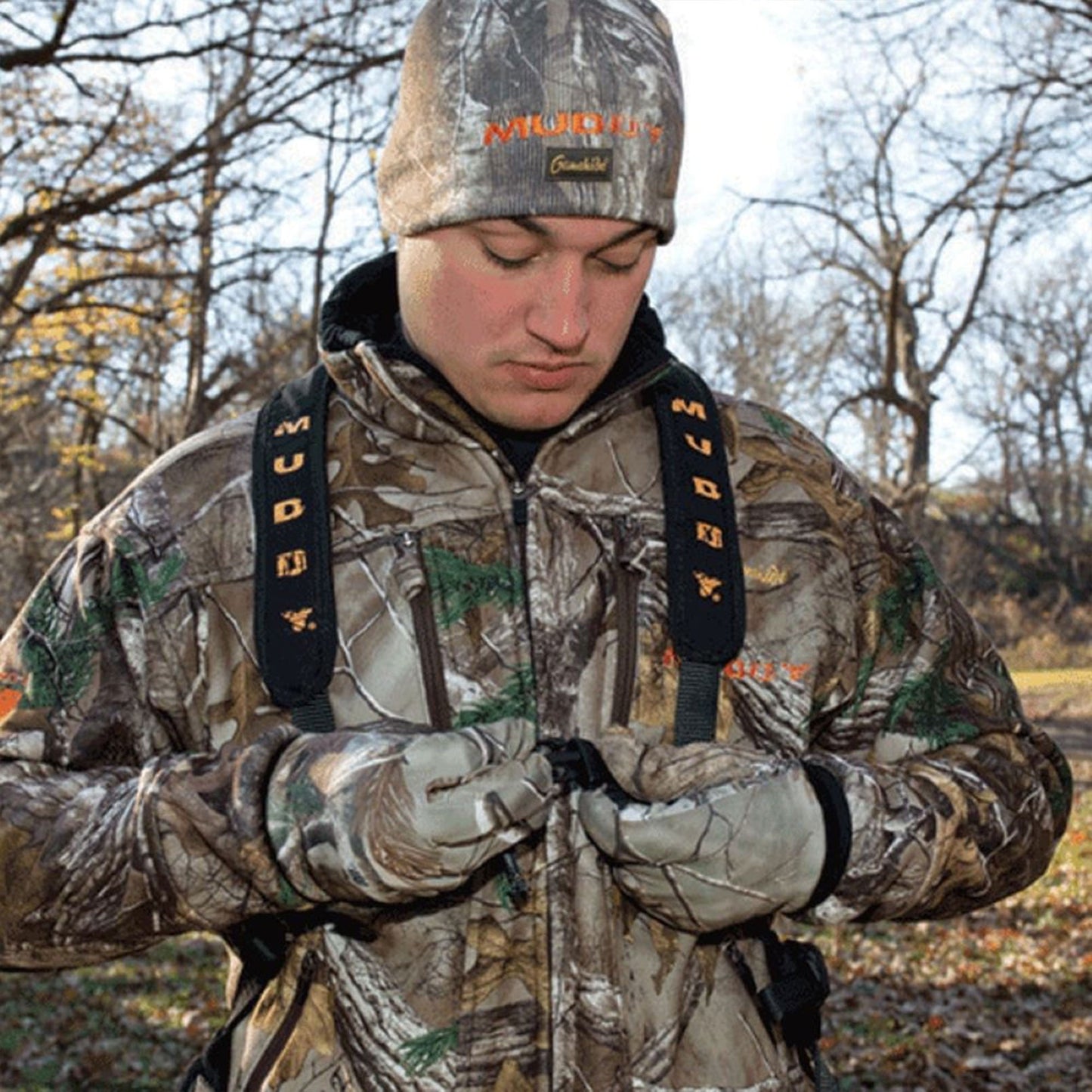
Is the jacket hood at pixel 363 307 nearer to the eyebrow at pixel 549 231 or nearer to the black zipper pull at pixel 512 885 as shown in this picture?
the eyebrow at pixel 549 231

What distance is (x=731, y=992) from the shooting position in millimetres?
2104

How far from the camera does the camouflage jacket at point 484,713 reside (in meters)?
1.99

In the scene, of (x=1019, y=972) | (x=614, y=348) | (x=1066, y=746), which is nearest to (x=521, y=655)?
(x=614, y=348)

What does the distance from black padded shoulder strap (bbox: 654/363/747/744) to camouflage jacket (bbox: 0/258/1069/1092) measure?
36mm

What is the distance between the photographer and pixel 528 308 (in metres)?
2.18

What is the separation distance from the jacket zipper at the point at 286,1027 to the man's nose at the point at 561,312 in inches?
35.0

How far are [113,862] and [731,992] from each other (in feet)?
2.73

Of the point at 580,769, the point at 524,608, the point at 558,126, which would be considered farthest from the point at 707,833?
the point at 558,126

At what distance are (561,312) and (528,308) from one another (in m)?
0.05

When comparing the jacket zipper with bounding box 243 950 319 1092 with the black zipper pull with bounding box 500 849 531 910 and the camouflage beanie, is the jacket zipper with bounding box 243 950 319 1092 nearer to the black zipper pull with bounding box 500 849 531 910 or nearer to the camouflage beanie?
the black zipper pull with bounding box 500 849 531 910

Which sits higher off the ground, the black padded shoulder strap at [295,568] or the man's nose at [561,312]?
the man's nose at [561,312]

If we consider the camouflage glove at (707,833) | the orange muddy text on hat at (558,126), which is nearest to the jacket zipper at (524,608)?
the camouflage glove at (707,833)

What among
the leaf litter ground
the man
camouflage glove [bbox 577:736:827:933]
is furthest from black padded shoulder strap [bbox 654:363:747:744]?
the leaf litter ground

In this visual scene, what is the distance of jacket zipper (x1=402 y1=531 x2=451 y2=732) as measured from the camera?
2121 millimetres
